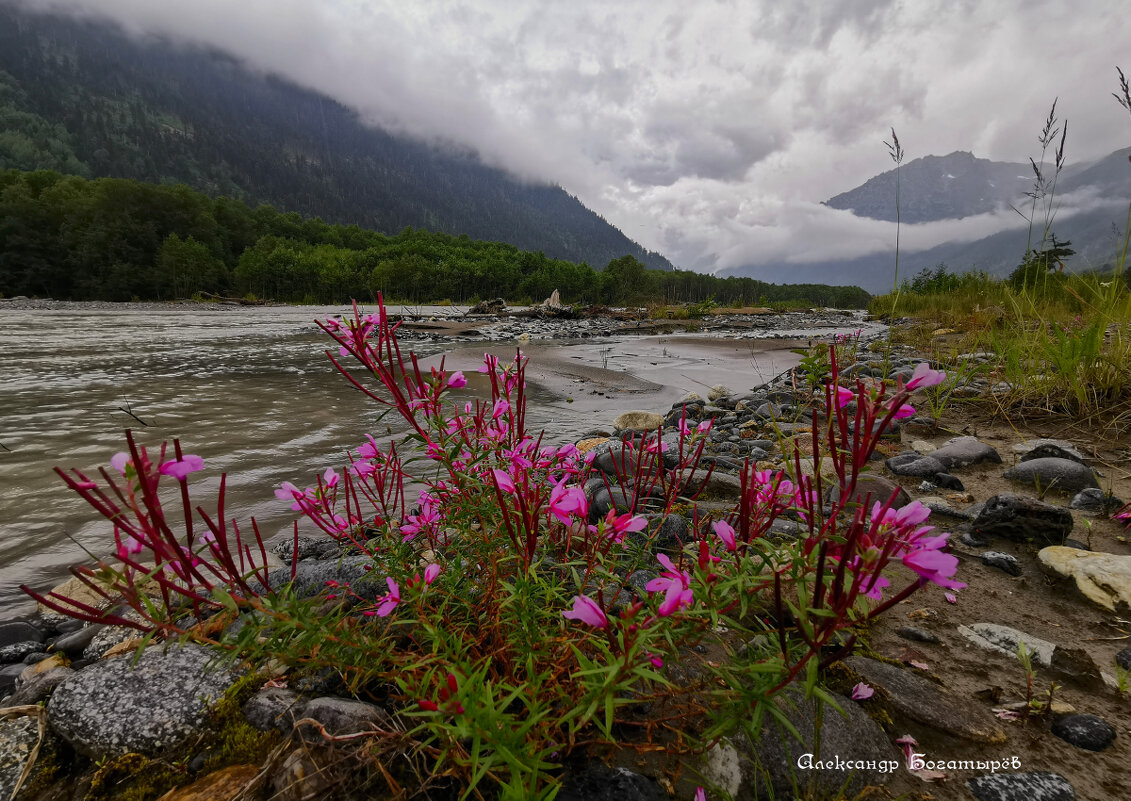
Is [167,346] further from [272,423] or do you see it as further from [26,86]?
[26,86]

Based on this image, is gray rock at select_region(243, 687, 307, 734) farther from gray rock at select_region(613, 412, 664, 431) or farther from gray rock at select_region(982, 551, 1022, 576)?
gray rock at select_region(613, 412, 664, 431)

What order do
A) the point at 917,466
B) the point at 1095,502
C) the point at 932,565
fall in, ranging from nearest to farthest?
the point at 932,565 < the point at 1095,502 < the point at 917,466

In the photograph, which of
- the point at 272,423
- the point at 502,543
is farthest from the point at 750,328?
the point at 502,543

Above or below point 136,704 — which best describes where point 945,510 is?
above

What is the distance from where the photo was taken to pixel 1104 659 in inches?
71.1

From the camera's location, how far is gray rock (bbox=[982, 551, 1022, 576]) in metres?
2.42

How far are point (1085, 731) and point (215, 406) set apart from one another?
907cm

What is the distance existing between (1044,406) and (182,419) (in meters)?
9.87

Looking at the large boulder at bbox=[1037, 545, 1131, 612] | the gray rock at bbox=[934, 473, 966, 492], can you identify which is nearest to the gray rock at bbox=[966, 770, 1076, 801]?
the large boulder at bbox=[1037, 545, 1131, 612]

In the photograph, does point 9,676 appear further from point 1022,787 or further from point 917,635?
point 917,635

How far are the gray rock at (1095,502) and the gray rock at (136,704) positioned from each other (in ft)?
14.8

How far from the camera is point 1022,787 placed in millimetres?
1368

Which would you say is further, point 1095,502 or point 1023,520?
point 1095,502

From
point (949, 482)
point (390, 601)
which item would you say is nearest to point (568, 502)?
point (390, 601)
